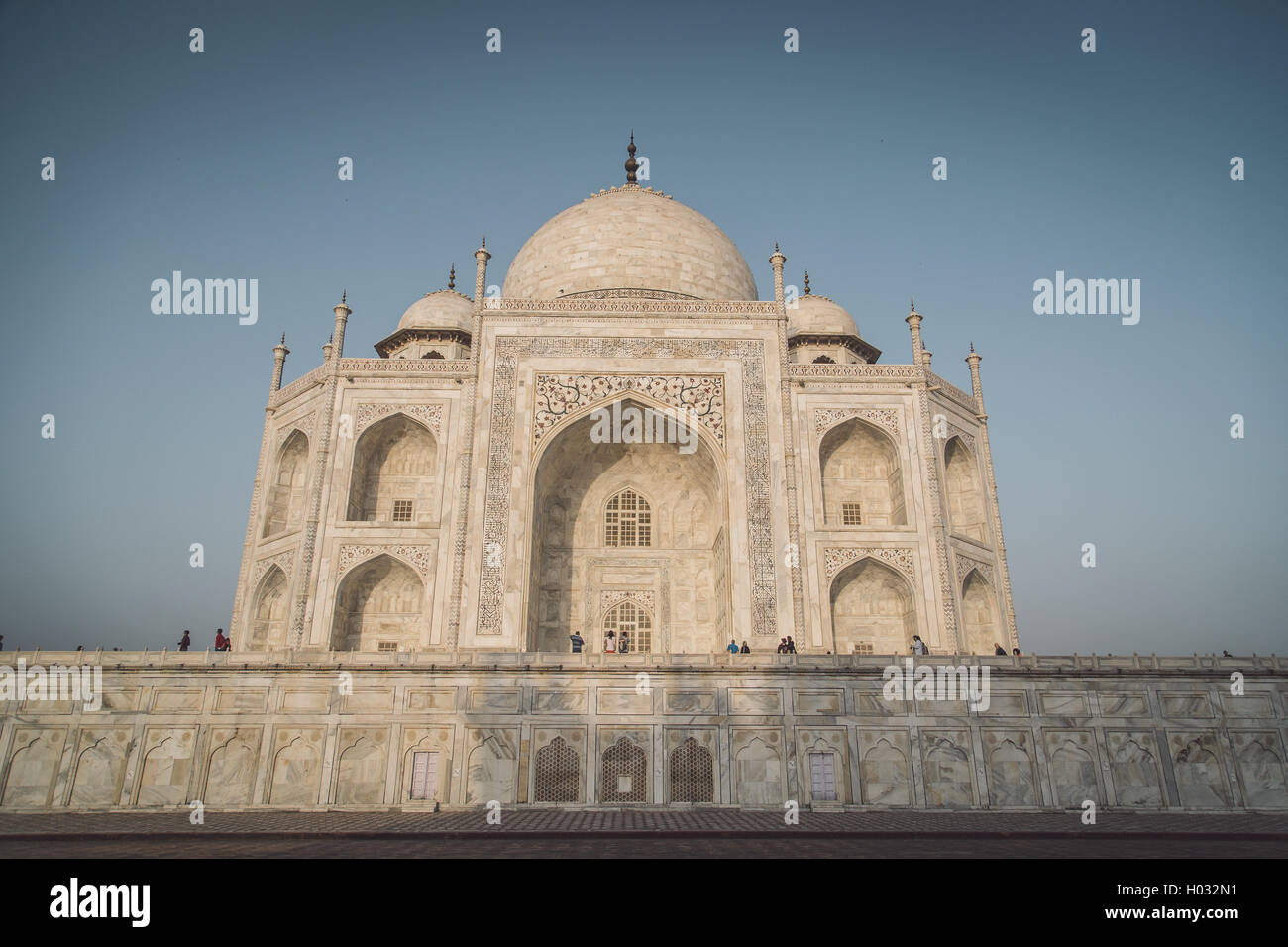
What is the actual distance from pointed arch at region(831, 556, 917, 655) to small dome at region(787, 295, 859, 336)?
848 centimetres

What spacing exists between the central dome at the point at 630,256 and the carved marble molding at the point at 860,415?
5.28 metres

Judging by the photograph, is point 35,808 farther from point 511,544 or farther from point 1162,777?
point 1162,777

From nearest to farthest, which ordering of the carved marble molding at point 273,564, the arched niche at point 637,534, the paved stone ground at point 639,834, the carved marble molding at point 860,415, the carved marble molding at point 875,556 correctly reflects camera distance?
1. the paved stone ground at point 639,834
2. the carved marble molding at point 875,556
3. the carved marble molding at point 273,564
4. the arched niche at point 637,534
5. the carved marble molding at point 860,415

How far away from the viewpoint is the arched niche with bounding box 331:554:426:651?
1844 cm

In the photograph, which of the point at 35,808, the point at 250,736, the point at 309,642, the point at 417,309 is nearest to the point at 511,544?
the point at 309,642

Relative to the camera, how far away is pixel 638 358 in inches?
763

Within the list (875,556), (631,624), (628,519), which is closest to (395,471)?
(628,519)

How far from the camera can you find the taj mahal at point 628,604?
11.9 meters

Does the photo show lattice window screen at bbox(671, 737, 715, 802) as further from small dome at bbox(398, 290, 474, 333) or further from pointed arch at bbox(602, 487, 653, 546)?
small dome at bbox(398, 290, 474, 333)

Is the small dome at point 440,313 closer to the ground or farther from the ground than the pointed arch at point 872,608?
farther from the ground

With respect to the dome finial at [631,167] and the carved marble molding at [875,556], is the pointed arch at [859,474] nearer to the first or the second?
the carved marble molding at [875,556]

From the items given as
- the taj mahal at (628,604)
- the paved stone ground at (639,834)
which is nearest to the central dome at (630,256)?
the taj mahal at (628,604)

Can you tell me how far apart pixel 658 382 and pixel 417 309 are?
9.77 metres

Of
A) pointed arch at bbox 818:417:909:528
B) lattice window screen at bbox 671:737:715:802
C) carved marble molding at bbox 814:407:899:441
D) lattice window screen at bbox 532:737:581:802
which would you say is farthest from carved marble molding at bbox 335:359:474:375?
lattice window screen at bbox 671:737:715:802
